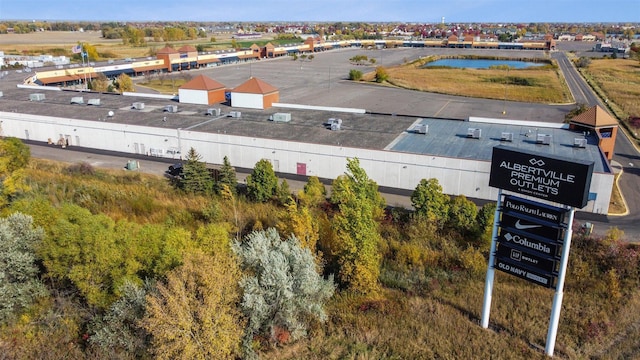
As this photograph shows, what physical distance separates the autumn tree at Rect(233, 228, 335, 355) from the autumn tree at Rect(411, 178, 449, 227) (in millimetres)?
10806

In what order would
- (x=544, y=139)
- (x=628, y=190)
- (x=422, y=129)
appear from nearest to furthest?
(x=628, y=190), (x=544, y=139), (x=422, y=129)

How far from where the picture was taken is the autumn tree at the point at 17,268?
1906cm

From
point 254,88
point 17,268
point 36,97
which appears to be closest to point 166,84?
point 36,97

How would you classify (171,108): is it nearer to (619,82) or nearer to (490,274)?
(490,274)

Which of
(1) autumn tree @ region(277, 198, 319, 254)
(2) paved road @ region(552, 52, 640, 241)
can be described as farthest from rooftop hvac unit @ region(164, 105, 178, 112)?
(2) paved road @ region(552, 52, 640, 241)

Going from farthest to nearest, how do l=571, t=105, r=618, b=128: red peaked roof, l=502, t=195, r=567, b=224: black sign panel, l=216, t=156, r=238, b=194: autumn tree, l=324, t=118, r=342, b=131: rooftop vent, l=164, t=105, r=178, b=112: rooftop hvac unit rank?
l=164, t=105, r=178, b=112: rooftop hvac unit < l=324, t=118, r=342, b=131: rooftop vent < l=571, t=105, r=618, b=128: red peaked roof < l=216, t=156, r=238, b=194: autumn tree < l=502, t=195, r=567, b=224: black sign panel

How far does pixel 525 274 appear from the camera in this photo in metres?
18.2

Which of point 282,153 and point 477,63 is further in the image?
point 477,63

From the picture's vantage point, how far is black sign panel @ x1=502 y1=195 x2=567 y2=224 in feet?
56.3

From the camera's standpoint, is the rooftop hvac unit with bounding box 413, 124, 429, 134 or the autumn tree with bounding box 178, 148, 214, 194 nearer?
the autumn tree with bounding box 178, 148, 214, 194

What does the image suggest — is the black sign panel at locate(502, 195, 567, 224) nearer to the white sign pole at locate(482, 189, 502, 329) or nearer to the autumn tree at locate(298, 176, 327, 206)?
the white sign pole at locate(482, 189, 502, 329)

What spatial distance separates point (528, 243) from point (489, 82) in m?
85.7

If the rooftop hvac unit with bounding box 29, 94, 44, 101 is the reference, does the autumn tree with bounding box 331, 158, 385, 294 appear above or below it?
below

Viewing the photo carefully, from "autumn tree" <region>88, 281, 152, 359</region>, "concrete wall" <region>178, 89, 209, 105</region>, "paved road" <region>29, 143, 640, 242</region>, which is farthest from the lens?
"concrete wall" <region>178, 89, 209, 105</region>
